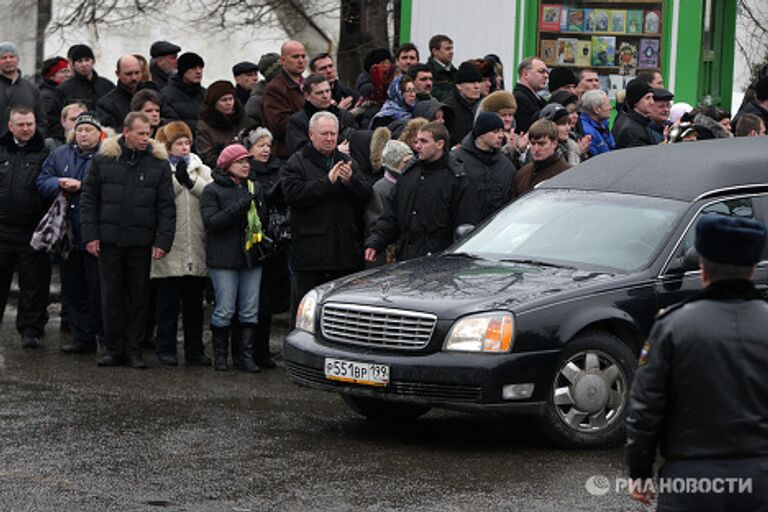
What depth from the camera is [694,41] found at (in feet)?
63.0

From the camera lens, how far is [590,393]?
1081 cm

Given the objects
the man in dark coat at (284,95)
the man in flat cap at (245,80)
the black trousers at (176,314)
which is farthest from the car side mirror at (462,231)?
the man in flat cap at (245,80)

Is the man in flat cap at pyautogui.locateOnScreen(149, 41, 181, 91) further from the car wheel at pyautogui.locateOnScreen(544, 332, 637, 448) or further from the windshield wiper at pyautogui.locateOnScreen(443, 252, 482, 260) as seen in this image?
the car wheel at pyautogui.locateOnScreen(544, 332, 637, 448)

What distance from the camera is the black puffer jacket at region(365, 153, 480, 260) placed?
1329cm

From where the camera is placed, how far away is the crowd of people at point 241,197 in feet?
44.6

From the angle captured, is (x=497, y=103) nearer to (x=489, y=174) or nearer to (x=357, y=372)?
(x=489, y=174)

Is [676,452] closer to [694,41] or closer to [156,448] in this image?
[156,448]

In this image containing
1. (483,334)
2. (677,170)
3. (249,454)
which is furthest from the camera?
(677,170)

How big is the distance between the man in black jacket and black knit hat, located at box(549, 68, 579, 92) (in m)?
4.89

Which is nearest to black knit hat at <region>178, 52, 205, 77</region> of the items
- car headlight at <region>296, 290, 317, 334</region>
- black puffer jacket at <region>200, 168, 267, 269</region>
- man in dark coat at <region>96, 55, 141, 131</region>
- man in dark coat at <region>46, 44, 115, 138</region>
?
man in dark coat at <region>96, 55, 141, 131</region>

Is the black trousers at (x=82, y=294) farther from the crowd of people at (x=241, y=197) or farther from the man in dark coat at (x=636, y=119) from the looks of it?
the man in dark coat at (x=636, y=119)

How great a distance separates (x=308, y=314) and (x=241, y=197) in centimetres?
264

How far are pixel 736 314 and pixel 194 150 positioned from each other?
10.3 m

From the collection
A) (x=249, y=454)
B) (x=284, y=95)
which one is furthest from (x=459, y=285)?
(x=284, y=95)
